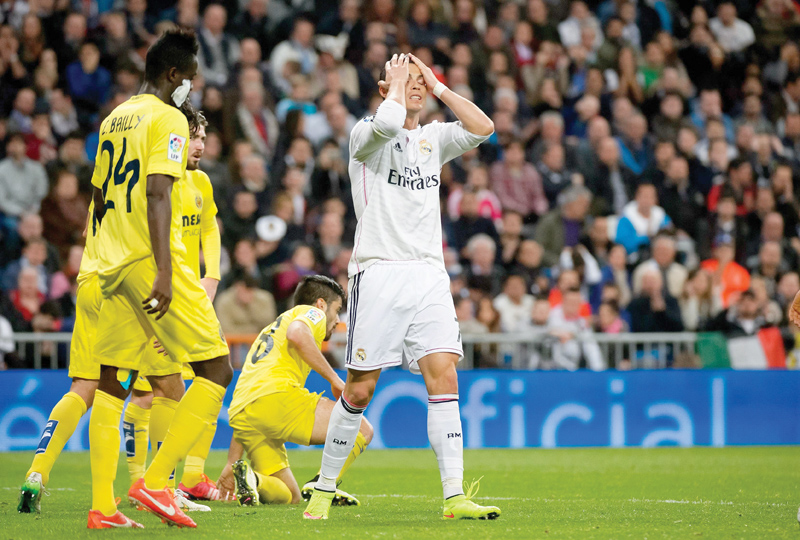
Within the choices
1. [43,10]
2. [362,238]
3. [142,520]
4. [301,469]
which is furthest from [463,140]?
[43,10]

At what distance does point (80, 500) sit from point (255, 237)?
6.54m

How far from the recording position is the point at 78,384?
6.21 metres

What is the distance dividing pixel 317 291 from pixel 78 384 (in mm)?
1843

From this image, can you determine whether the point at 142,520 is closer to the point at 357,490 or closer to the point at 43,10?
the point at 357,490

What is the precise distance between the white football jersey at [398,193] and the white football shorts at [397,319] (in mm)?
96

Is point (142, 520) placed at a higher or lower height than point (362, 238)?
lower

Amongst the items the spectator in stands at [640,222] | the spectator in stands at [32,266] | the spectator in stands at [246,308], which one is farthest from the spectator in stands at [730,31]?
the spectator in stands at [32,266]

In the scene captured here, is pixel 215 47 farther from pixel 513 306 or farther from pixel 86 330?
pixel 86 330

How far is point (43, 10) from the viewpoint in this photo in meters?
14.8

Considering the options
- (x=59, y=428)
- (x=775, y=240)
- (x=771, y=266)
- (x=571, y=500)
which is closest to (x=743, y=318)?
(x=771, y=266)

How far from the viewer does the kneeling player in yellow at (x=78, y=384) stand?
600 centimetres

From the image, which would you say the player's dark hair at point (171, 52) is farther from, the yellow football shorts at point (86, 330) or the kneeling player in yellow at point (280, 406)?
the kneeling player in yellow at point (280, 406)

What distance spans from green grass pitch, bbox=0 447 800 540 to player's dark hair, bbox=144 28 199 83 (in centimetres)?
223

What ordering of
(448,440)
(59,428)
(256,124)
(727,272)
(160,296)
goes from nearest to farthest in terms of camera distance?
(160,296)
(448,440)
(59,428)
(727,272)
(256,124)
